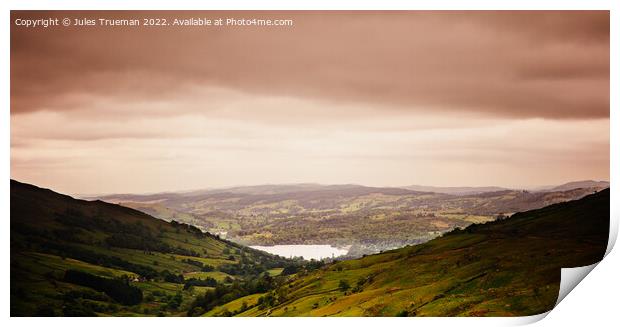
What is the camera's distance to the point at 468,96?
40.7ft

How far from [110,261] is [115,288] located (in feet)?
1.56

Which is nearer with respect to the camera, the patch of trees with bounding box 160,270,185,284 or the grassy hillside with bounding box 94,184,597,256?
the patch of trees with bounding box 160,270,185,284

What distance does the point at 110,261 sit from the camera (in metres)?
12.2

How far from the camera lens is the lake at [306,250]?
1267 centimetres

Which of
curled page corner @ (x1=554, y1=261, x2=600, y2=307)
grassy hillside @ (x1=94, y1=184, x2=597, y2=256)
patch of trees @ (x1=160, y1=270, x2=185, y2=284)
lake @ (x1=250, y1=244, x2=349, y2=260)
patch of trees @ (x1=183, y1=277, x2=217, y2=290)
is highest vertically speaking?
grassy hillside @ (x1=94, y1=184, x2=597, y2=256)

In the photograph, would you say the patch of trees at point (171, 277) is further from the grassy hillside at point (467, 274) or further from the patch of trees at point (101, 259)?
the grassy hillside at point (467, 274)

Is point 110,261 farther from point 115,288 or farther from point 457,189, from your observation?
point 457,189

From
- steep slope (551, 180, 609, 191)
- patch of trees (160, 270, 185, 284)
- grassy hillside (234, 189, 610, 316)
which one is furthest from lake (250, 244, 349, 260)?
steep slope (551, 180, 609, 191)

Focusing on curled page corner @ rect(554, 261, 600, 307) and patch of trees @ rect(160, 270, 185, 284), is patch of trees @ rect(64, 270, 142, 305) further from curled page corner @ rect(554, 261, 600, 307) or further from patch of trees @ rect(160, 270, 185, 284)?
curled page corner @ rect(554, 261, 600, 307)

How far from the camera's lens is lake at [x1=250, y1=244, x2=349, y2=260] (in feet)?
41.6

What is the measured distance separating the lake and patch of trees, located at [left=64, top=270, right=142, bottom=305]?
222 cm

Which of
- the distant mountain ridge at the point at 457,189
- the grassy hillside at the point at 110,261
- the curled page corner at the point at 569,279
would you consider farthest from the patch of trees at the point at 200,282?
the curled page corner at the point at 569,279
